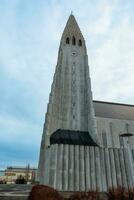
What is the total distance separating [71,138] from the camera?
99.3 feet

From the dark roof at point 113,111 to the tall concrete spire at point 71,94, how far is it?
278 inches

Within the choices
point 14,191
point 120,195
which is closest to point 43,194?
point 120,195

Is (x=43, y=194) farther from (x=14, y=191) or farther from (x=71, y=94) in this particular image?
(x=71, y=94)

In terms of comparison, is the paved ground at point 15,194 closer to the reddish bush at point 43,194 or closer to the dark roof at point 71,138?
the reddish bush at point 43,194

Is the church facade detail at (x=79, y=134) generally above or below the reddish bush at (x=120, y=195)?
above

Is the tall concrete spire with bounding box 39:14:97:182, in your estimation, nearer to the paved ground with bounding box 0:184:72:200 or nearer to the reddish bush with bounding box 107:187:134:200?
the paved ground with bounding box 0:184:72:200

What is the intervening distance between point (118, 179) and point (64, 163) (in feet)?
23.9

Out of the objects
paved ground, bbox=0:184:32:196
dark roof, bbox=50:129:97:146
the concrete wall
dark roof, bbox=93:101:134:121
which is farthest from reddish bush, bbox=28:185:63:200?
dark roof, bbox=93:101:134:121

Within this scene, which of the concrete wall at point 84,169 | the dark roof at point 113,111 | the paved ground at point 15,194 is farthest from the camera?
the dark roof at point 113,111

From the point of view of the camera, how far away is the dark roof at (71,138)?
2898 centimetres

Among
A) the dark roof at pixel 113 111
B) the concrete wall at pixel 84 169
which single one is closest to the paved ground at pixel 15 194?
the concrete wall at pixel 84 169

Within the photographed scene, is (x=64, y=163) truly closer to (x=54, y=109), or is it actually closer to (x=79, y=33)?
(x=54, y=109)

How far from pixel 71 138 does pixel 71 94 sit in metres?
9.92

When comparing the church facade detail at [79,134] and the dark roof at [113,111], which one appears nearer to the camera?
the church facade detail at [79,134]
